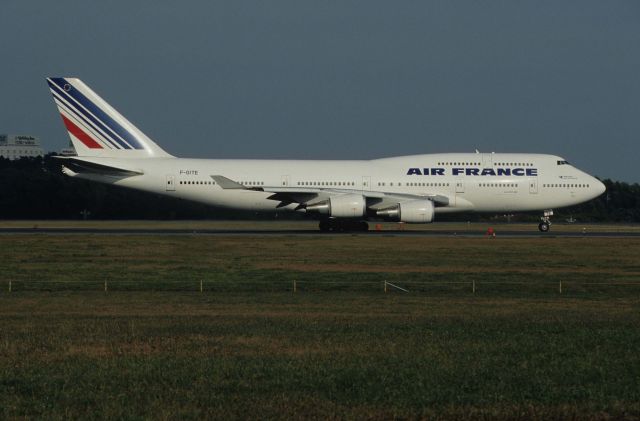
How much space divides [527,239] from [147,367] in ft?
127

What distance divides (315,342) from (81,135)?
4282cm

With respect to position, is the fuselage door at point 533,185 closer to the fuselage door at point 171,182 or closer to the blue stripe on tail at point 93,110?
the fuselage door at point 171,182

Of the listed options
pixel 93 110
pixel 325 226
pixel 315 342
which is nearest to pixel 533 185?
pixel 325 226

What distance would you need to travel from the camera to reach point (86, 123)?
179 feet

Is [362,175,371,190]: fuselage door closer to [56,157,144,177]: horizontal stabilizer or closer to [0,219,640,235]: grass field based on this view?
[0,219,640,235]: grass field

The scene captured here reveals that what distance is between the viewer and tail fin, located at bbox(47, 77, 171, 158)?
54.7m

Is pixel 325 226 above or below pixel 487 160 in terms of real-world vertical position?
below

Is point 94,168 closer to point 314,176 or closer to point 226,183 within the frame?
point 226,183

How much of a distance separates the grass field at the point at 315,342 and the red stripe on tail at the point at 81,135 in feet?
70.5

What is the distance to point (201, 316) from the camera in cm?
1966

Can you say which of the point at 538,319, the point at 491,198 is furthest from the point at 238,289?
the point at 491,198

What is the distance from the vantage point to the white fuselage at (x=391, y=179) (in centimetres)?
5334

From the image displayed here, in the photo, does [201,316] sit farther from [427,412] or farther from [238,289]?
[427,412]

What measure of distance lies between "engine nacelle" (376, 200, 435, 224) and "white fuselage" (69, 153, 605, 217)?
3.87 feet
